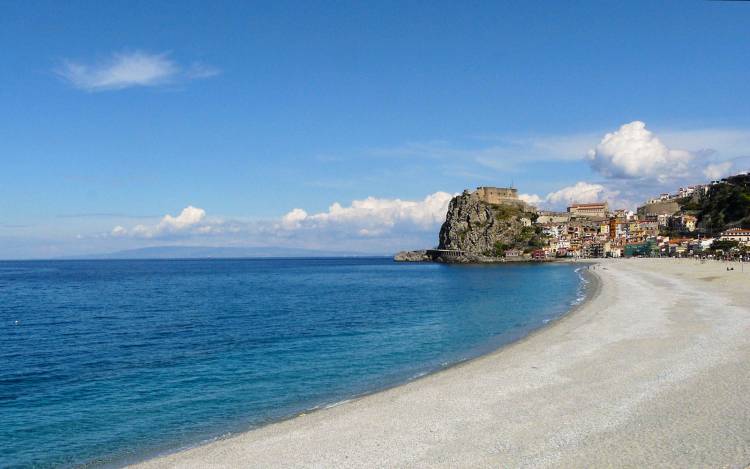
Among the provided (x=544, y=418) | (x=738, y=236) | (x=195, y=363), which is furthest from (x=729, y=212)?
(x=544, y=418)

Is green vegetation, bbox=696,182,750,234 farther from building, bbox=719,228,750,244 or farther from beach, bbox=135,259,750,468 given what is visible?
beach, bbox=135,259,750,468

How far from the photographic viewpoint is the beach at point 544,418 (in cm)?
1264

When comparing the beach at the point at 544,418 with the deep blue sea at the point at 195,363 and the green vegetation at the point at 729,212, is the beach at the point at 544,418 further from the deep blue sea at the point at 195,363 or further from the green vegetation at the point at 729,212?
the green vegetation at the point at 729,212

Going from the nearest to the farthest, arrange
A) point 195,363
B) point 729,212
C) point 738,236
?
point 195,363 < point 738,236 < point 729,212

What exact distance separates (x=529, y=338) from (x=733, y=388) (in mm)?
13469

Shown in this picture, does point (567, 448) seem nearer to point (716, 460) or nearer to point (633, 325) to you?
point (716, 460)

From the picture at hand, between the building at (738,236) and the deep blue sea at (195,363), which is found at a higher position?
the building at (738,236)

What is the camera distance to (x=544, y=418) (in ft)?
50.7

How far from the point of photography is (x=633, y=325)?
33.1 metres

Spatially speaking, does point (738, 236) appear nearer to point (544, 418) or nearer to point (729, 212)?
point (729, 212)

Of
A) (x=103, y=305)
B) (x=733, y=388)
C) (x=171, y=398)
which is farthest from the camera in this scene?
(x=103, y=305)

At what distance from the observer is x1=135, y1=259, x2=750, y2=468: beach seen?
1264cm

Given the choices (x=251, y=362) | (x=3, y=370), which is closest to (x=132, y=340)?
(x=3, y=370)

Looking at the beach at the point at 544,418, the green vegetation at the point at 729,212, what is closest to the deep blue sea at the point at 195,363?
the beach at the point at 544,418
